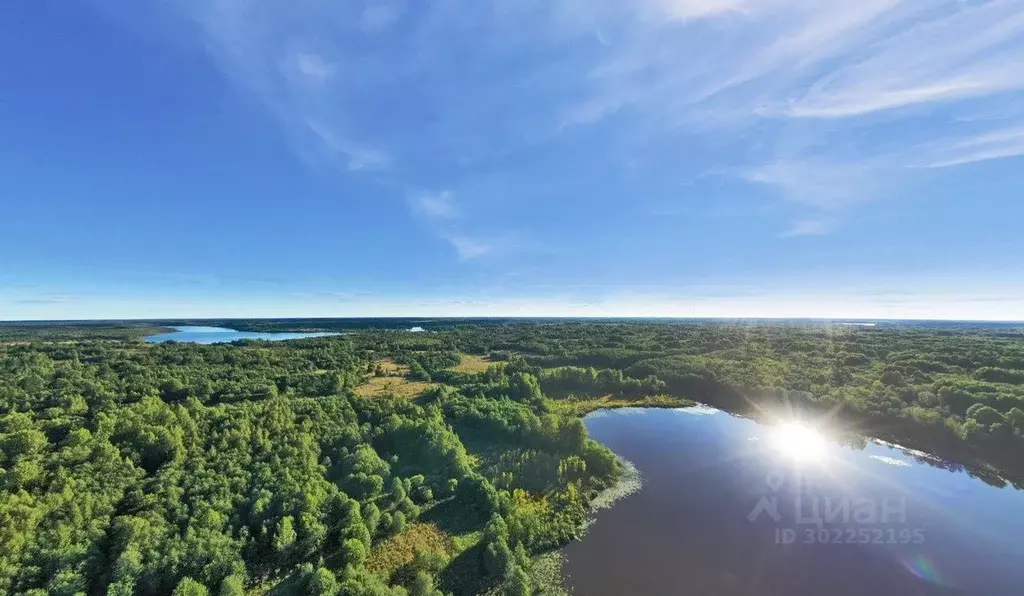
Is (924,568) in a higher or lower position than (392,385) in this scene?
lower

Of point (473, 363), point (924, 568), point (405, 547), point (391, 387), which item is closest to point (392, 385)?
point (391, 387)

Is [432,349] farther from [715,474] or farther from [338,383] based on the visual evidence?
[715,474]

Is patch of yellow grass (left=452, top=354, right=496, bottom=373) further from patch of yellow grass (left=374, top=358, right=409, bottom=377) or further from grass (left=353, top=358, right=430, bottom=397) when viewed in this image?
grass (left=353, top=358, right=430, bottom=397)

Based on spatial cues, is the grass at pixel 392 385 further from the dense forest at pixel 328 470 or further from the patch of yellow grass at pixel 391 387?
the dense forest at pixel 328 470

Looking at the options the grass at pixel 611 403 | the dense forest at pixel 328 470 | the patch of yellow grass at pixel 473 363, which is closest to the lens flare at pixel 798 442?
the dense forest at pixel 328 470

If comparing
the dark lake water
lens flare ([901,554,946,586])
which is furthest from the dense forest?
lens flare ([901,554,946,586])

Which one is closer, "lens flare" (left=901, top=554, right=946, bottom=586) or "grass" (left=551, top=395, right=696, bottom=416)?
"lens flare" (left=901, top=554, right=946, bottom=586)

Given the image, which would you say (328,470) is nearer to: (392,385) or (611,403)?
(392,385)
